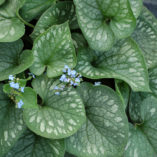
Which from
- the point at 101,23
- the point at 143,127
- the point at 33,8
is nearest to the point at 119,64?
the point at 101,23

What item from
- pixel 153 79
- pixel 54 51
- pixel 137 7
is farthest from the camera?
pixel 153 79

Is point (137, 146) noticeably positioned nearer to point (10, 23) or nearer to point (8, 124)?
point (8, 124)

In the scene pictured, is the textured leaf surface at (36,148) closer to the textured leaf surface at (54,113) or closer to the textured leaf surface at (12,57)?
the textured leaf surface at (54,113)

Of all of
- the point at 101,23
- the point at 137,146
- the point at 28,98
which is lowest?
the point at 137,146

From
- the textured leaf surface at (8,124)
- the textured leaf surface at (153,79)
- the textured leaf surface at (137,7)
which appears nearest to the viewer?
the textured leaf surface at (8,124)

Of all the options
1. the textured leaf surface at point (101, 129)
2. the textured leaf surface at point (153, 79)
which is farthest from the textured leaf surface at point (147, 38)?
the textured leaf surface at point (101, 129)

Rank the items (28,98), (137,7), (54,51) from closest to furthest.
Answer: (28,98) → (54,51) → (137,7)

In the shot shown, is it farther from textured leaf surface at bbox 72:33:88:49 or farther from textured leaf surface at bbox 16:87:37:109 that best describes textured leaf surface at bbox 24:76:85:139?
textured leaf surface at bbox 72:33:88:49

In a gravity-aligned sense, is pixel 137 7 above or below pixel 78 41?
above
